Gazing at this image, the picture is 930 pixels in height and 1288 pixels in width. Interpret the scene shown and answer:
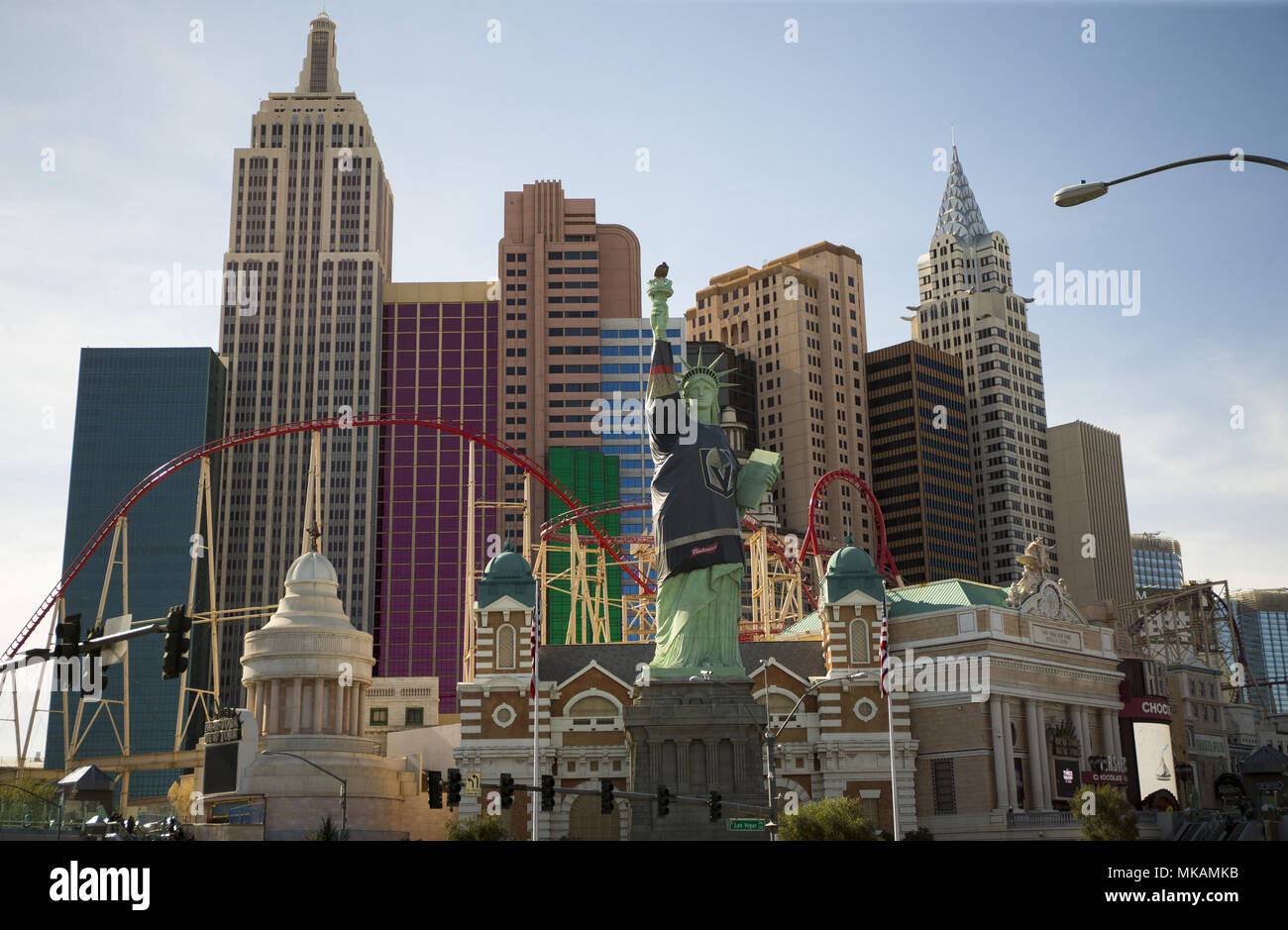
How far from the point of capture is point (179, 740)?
8731 centimetres

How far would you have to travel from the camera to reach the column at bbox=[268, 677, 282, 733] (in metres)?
75.9

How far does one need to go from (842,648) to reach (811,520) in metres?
11.7

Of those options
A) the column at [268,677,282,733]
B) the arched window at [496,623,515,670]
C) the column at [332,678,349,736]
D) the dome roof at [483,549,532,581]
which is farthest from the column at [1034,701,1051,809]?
the column at [268,677,282,733]

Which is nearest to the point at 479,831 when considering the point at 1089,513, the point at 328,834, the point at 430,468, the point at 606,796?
the point at 328,834

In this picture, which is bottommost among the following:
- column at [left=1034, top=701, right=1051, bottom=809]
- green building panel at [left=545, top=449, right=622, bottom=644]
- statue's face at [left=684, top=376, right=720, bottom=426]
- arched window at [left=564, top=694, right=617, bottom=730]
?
column at [left=1034, top=701, right=1051, bottom=809]

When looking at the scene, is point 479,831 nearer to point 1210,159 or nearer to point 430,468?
point 1210,159

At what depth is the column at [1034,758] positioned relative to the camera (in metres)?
70.1

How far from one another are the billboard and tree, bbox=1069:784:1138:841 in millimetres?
20567

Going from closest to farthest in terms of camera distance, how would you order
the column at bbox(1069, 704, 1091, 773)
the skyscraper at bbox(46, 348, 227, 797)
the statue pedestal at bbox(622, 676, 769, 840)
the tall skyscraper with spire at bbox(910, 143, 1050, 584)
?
the statue pedestal at bbox(622, 676, 769, 840) < the column at bbox(1069, 704, 1091, 773) < the skyscraper at bbox(46, 348, 227, 797) < the tall skyscraper with spire at bbox(910, 143, 1050, 584)

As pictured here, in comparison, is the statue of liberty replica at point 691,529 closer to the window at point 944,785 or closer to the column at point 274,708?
the window at point 944,785

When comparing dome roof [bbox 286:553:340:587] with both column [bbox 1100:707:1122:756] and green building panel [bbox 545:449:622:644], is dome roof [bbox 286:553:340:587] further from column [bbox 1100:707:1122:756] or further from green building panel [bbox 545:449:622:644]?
green building panel [bbox 545:449:622:644]

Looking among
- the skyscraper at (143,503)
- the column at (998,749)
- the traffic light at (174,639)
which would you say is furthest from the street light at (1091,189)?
the skyscraper at (143,503)

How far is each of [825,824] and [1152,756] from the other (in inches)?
1530
